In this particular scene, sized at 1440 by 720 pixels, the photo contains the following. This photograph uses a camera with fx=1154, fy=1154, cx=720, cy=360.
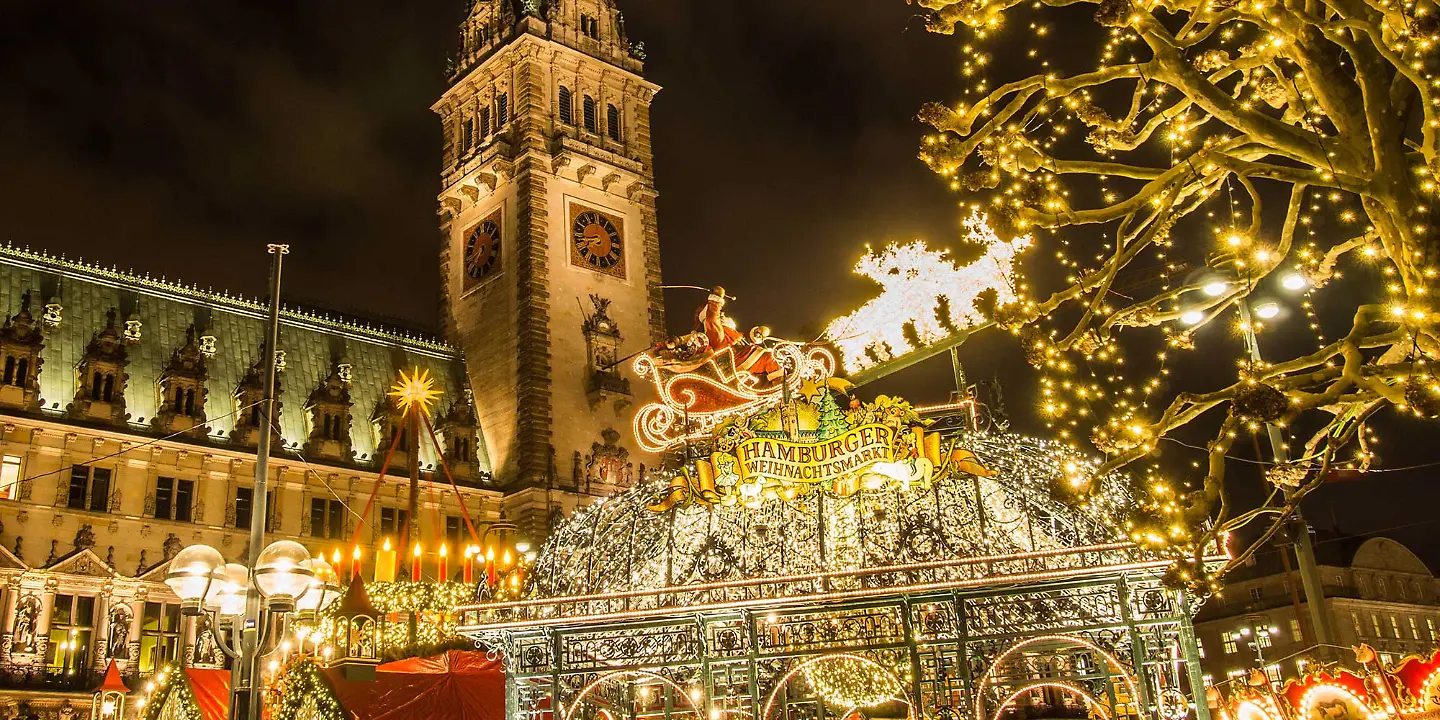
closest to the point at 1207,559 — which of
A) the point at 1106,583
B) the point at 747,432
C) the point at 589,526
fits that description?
the point at 1106,583

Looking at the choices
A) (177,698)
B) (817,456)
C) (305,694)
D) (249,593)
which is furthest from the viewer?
(177,698)

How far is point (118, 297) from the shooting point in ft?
153

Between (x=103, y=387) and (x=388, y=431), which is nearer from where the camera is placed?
(x=103, y=387)

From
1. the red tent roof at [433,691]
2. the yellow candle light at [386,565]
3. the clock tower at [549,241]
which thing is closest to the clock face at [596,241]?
the clock tower at [549,241]

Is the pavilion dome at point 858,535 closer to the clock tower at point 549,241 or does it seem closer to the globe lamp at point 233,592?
the globe lamp at point 233,592

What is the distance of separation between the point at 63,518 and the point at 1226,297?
38483 millimetres

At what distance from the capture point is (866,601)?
618 inches

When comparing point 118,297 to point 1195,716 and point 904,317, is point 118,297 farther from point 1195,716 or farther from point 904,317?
point 1195,716

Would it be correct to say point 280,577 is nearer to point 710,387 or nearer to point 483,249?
point 710,387

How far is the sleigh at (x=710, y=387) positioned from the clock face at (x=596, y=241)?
111 ft

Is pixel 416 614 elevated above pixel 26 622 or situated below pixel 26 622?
below

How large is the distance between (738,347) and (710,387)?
0.94 m

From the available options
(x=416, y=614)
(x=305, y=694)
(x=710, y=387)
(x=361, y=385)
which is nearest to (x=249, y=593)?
(x=305, y=694)

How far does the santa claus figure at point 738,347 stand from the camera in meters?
20.9
